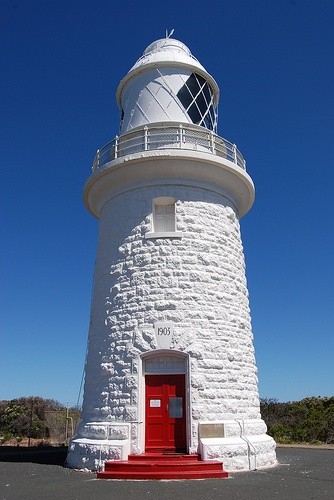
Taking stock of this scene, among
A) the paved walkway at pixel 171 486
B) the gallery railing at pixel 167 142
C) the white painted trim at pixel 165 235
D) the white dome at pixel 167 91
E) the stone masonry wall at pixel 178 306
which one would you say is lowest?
the paved walkway at pixel 171 486

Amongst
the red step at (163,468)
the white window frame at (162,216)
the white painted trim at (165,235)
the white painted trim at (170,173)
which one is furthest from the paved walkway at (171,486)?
the white painted trim at (170,173)

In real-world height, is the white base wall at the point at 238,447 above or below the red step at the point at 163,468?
above

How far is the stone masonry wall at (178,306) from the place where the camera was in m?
11.6

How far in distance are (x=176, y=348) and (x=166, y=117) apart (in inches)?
262

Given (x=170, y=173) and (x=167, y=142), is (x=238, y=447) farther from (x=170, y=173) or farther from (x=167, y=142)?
(x=167, y=142)

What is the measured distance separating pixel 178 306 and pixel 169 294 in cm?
38

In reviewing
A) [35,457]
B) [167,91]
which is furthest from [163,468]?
[167,91]

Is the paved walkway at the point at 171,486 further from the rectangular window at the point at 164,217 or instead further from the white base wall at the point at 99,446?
the rectangular window at the point at 164,217

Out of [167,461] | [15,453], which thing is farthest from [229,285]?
[15,453]

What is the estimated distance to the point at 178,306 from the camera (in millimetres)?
11938

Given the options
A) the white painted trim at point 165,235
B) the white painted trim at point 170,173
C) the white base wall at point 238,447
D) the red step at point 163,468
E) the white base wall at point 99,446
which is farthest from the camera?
the white painted trim at point 170,173

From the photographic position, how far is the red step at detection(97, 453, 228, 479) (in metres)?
9.88

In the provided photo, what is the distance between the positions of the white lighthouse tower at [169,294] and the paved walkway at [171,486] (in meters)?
0.84

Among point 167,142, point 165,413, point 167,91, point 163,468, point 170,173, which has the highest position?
point 167,91
